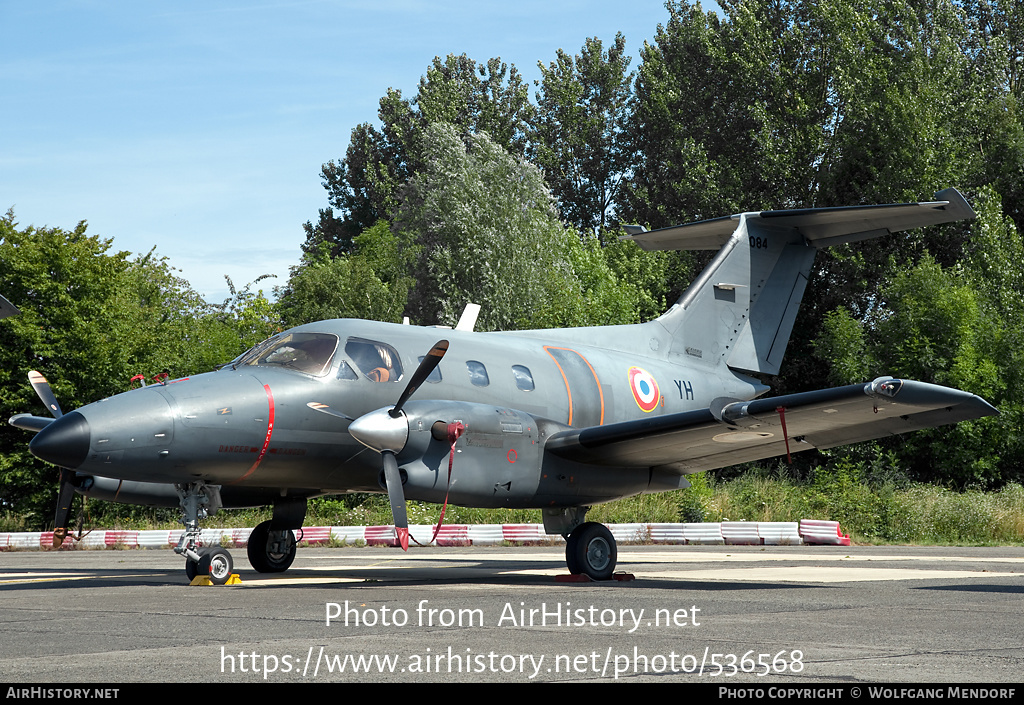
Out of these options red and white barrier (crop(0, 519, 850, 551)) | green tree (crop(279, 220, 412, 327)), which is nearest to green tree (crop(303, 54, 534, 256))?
green tree (crop(279, 220, 412, 327))

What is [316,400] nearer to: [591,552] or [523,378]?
[523,378]

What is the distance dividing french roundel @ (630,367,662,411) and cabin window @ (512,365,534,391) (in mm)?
2218

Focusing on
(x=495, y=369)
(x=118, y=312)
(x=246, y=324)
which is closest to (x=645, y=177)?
(x=246, y=324)

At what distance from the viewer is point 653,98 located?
175 ft

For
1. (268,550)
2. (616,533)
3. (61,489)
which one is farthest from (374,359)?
(616,533)

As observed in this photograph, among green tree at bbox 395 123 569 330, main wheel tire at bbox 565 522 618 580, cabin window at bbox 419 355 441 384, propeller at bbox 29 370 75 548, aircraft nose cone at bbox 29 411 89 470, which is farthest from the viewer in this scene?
green tree at bbox 395 123 569 330

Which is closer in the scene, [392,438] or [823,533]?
[392,438]

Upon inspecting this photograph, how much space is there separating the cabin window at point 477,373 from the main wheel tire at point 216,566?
378 cm

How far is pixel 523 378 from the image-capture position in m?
14.0

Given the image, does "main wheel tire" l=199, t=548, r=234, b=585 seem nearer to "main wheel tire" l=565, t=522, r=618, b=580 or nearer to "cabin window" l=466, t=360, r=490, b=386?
"cabin window" l=466, t=360, r=490, b=386

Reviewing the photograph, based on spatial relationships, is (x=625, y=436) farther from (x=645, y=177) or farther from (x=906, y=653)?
(x=645, y=177)

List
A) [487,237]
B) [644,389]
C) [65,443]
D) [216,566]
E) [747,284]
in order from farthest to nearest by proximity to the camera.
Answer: [487,237], [747,284], [644,389], [216,566], [65,443]

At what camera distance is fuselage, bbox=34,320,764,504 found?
11211 mm

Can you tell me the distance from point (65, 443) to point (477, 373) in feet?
16.9
